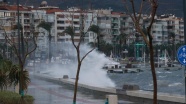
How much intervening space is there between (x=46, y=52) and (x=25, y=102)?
118 m

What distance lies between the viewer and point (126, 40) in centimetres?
17038

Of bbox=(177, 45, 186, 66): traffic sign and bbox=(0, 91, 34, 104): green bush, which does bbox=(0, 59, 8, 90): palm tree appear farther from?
bbox=(177, 45, 186, 66): traffic sign

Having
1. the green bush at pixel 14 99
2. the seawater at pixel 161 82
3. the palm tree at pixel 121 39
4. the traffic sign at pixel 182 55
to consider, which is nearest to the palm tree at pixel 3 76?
the green bush at pixel 14 99

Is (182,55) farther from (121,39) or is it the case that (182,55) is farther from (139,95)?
(121,39)

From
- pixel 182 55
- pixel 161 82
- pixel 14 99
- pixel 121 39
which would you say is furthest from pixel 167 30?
pixel 182 55

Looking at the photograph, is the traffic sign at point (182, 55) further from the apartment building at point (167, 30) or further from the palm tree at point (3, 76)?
the apartment building at point (167, 30)

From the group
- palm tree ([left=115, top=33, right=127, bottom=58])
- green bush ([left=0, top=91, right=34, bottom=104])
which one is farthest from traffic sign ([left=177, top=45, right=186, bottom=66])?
palm tree ([left=115, top=33, right=127, bottom=58])

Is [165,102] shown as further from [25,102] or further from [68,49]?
[68,49]

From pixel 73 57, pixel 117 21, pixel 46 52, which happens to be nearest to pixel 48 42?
pixel 46 52

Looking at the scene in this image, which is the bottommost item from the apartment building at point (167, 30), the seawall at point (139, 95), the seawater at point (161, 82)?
the seawater at point (161, 82)

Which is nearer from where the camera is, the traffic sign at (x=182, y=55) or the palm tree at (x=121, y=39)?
the traffic sign at (x=182, y=55)

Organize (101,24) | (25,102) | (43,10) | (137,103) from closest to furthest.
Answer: (25,102), (137,103), (43,10), (101,24)

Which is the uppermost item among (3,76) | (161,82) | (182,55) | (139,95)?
(182,55)

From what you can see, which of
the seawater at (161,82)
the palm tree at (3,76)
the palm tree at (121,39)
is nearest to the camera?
the palm tree at (3,76)
